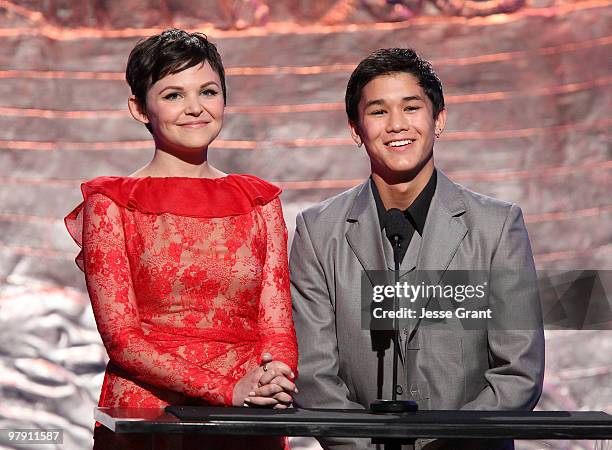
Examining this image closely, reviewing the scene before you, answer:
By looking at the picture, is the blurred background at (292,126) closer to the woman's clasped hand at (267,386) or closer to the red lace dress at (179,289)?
the red lace dress at (179,289)

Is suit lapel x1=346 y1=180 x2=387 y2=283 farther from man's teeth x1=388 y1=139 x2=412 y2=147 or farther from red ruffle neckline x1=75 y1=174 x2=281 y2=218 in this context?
red ruffle neckline x1=75 y1=174 x2=281 y2=218

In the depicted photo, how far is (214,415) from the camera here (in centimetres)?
223

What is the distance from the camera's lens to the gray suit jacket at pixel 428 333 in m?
2.88

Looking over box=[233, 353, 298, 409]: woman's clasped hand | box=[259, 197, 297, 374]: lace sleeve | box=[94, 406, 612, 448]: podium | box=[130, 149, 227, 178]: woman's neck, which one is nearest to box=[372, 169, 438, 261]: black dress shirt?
box=[259, 197, 297, 374]: lace sleeve

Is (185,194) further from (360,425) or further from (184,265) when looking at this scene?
(360,425)

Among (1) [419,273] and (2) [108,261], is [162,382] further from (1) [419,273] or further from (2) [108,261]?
(1) [419,273]

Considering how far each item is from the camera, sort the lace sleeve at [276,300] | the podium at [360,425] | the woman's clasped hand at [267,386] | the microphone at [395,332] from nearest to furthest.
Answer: the podium at [360,425] → the microphone at [395,332] → the woman's clasped hand at [267,386] → the lace sleeve at [276,300]

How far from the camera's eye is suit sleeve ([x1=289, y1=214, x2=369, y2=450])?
2.88 metres

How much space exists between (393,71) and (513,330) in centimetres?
77

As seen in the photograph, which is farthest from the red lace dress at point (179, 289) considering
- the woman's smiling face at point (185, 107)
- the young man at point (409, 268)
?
the young man at point (409, 268)

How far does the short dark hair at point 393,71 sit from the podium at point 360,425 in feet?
3.59

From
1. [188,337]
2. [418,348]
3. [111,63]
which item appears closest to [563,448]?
[418,348]

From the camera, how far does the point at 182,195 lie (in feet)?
9.08

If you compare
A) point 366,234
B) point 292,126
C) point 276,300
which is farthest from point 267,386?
point 292,126
